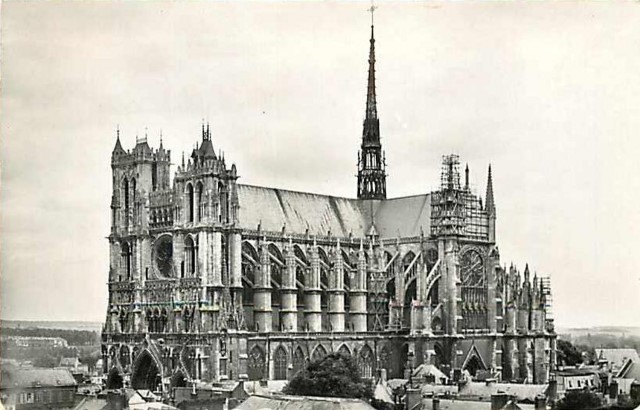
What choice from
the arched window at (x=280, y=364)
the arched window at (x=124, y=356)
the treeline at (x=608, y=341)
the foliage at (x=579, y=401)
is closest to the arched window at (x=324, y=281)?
the arched window at (x=280, y=364)

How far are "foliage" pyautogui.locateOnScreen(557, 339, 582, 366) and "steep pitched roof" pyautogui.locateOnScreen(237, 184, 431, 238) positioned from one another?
16044mm

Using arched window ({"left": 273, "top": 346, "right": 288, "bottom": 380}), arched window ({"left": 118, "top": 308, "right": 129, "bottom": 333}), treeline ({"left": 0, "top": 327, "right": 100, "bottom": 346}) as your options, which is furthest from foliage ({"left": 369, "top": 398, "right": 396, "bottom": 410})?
arched window ({"left": 118, "top": 308, "right": 129, "bottom": 333})

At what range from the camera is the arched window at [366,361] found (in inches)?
3627

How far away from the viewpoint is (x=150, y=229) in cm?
8906

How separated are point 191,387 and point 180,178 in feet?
45.4

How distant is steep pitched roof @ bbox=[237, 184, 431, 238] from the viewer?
91.9m

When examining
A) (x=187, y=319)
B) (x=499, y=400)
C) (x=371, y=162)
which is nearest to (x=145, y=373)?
(x=187, y=319)

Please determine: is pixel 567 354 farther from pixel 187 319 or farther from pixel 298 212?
pixel 187 319

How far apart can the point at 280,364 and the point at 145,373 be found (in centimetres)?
817

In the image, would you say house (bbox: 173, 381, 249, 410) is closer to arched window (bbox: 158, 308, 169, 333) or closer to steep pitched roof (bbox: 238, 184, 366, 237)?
arched window (bbox: 158, 308, 169, 333)

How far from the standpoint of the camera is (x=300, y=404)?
2336 inches

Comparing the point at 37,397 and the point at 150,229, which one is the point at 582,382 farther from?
the point at 37,397

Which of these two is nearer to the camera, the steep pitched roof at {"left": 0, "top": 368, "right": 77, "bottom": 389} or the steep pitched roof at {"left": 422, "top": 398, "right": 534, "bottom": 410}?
the steep pitched roof at {"left": 0, "top": 368, "right": 77, "bottom": 389}

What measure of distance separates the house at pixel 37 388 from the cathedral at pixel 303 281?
9.37m
